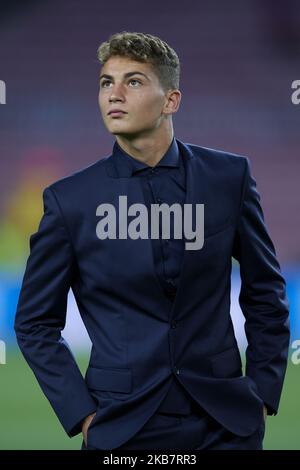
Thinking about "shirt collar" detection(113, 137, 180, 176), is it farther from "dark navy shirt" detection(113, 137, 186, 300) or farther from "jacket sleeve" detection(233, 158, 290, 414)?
"jacket sleeve" detection(233, 158, 290, 414)

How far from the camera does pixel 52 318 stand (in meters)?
2.61

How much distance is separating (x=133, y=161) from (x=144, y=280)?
32 cm

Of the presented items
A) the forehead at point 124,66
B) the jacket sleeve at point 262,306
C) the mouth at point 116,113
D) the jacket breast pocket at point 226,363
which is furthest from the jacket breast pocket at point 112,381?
the forehead at point 124,66

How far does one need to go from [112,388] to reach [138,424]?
0.11m

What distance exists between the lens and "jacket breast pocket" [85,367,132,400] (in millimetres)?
2479

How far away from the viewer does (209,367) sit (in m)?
2.53

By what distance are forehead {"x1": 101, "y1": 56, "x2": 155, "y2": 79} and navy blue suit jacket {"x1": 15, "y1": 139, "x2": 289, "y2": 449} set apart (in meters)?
0.24

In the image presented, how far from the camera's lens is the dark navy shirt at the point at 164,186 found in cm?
251

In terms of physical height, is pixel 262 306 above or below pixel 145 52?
below

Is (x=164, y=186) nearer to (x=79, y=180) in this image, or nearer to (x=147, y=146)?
(x=147, y=146)

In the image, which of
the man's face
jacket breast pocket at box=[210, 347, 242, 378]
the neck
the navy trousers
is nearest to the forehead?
the man's face

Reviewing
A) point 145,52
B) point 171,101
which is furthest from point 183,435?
point 145,52

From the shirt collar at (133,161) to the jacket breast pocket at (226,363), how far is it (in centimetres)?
49

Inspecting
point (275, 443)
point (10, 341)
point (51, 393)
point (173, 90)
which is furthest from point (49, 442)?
point (173, 90)
